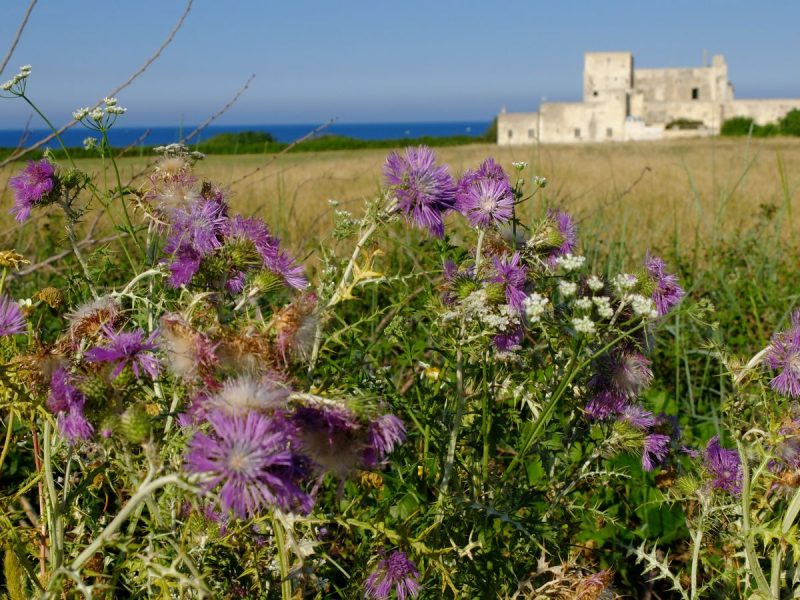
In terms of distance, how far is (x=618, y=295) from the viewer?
1430 mm

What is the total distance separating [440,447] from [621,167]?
13020mm

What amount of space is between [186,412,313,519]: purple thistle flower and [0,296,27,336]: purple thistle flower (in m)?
0.49

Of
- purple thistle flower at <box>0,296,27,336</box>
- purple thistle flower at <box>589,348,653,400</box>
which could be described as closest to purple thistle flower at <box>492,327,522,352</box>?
purple thistle flower at <box>589,348,653,400</box>

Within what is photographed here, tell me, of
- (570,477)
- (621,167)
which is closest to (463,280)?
(570,477)

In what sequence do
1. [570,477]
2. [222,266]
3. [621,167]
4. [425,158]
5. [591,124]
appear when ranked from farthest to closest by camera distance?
[591,124] → [621,167] → [570,477] → [425,158] → [222,266]

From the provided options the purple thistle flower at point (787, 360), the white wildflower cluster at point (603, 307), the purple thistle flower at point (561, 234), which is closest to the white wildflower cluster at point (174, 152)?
the purple thistle flower at point (561, 234)

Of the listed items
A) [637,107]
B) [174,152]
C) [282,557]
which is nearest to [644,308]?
[282,557]

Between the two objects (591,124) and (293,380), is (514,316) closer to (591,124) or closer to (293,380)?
(293,380)

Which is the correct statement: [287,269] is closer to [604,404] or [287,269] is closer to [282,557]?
[282,557]

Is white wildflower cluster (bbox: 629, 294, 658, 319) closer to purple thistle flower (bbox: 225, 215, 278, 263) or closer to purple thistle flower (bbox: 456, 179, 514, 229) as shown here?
purple thistle flower (bbox: 456, 179, 514, 229)

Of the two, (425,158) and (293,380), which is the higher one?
(425,158)

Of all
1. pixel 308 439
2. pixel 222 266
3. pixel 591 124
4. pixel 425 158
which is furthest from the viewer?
pixel 591 124

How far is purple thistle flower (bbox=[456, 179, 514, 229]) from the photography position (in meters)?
1.47

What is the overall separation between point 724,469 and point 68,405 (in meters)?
1.16
